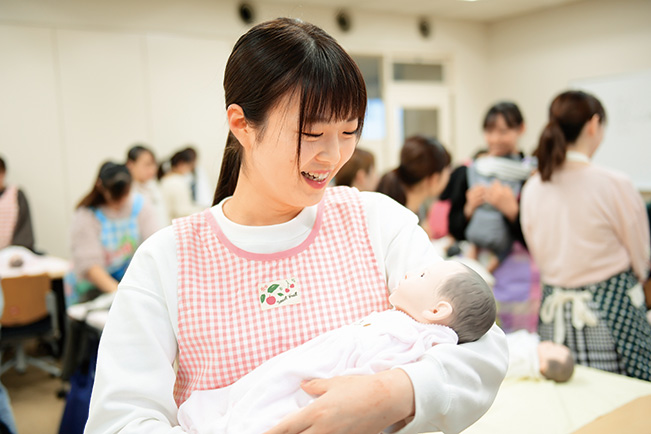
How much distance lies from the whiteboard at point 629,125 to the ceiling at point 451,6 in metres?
1.40

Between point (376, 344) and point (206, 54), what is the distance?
19.0 ft

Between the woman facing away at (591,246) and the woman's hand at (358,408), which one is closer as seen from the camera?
the woman's hand at (358,408)

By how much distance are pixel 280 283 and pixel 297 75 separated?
1.33ft

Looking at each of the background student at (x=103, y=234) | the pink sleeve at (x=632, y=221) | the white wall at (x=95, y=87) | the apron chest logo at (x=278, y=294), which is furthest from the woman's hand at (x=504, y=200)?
the white wall at (x=95, y=87)

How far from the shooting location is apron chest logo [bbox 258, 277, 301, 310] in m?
1.02

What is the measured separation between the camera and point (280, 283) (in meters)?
1.04

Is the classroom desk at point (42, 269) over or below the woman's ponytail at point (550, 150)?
below

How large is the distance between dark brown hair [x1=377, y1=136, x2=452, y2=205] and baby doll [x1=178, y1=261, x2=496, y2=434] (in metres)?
1.65

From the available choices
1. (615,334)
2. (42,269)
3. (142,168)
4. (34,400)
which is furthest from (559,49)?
(34,400)

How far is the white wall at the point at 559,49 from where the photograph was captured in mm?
6488

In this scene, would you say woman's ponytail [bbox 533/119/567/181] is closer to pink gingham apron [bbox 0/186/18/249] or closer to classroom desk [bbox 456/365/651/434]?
classroom desk [bbox 456/365/651/434]

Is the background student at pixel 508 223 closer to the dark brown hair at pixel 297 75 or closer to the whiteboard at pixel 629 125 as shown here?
the dark brown hair at pixel 297 75

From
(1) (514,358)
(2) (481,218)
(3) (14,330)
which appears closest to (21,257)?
(3) (14,330)

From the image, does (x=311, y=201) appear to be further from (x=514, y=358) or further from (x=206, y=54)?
(x=206, y=54)
